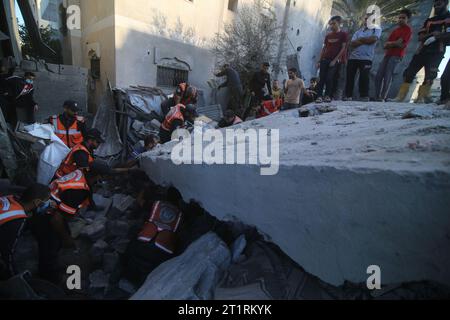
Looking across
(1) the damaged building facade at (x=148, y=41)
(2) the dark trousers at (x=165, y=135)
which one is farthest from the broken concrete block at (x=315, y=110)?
(1) the damaged building facade at (x=148, y=41)

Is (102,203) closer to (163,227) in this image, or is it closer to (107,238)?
(107,238)

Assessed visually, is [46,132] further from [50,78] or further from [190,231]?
[50,78]

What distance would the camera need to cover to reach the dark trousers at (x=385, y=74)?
3728 mm

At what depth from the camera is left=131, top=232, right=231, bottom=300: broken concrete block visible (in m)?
1.25

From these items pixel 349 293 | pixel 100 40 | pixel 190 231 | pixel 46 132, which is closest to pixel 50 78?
pixel 100 40

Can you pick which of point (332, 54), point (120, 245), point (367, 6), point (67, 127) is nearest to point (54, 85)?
point (67, 127)

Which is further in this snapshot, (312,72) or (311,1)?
(312,72)

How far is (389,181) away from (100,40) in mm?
9085

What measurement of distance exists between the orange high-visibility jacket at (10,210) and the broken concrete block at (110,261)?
79 cm

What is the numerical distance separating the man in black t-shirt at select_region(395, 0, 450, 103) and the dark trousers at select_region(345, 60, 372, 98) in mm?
535

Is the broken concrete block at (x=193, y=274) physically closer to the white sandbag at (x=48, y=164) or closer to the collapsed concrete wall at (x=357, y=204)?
the collapsed concrete wall at (x=357, y=204)

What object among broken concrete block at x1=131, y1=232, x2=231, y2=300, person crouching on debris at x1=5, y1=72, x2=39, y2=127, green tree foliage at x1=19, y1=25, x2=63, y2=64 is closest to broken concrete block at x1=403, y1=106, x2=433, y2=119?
broken concrete block at x1=131, y1=232, x2=231, y2=300

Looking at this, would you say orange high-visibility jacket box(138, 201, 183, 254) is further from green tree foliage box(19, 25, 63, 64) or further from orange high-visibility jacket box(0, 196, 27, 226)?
green tree foliage box(19, 25, 63, 64)
